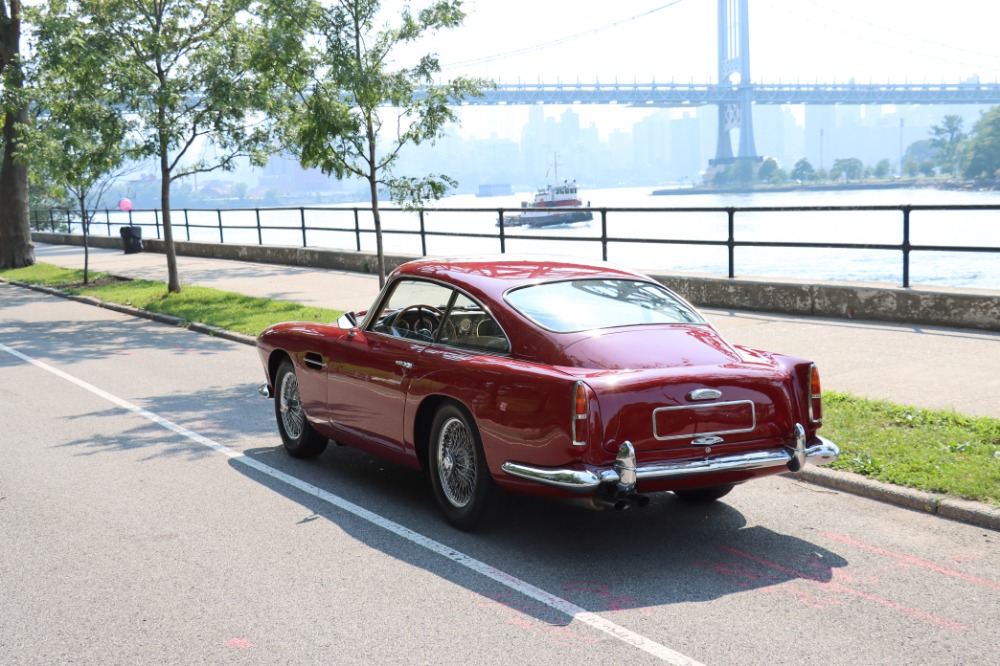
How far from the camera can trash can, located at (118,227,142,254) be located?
31.6 m

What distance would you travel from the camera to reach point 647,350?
222 inches

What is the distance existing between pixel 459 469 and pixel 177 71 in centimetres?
1523

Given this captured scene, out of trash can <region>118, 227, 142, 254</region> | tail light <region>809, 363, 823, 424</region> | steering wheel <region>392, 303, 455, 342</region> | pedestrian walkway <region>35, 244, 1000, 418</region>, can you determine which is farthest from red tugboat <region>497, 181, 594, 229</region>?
tail light <region>809, 363, 823, 424</region>

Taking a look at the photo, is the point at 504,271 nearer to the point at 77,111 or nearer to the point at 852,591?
the point at 852,591

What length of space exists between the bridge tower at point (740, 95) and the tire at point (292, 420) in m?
61.8

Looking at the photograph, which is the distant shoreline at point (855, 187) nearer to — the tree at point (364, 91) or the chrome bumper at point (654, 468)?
the tree at point (364, 91)

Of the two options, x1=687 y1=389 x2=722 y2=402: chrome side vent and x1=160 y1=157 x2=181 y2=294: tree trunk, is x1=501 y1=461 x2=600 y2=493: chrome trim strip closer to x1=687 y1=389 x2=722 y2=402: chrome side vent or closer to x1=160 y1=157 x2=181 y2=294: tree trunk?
x1=687 y1=389 x2=722 y2=402: chrome side vent

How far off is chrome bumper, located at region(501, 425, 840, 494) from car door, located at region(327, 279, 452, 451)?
3.74 feet

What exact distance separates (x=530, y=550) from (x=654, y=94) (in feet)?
205

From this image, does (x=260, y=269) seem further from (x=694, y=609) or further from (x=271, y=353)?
(x=694, y=609)

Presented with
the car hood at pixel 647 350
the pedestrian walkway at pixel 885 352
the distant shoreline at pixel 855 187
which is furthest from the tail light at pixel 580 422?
the distant shoreline at pixel 855 187

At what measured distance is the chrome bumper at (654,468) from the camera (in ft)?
16.8

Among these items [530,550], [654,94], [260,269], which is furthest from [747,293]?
[654,94]

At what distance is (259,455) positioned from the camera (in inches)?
311
